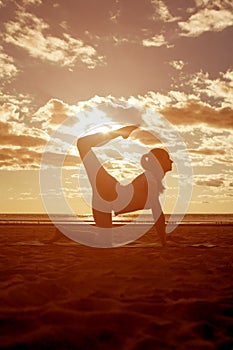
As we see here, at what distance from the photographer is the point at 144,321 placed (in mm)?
3303

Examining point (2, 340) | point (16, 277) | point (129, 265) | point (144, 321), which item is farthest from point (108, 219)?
point (2, 340)

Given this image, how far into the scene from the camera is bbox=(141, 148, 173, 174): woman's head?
23.6 ft

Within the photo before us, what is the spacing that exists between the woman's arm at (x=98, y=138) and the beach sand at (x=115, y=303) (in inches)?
80.1

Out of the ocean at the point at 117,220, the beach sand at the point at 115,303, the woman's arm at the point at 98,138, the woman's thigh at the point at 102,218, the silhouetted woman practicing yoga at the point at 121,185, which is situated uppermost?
the woman's arm at the point at 98,138

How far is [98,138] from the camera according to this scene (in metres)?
6.84

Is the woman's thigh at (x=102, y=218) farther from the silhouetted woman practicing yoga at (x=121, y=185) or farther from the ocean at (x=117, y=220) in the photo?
the ocean at (x=117, y=220)

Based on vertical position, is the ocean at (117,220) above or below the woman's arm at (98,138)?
below

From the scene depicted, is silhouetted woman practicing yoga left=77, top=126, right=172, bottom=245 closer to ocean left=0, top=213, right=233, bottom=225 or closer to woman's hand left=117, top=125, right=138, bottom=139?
woman's hand left=117, top=125, right=138, bottom=139

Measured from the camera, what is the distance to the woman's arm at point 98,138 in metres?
6.77

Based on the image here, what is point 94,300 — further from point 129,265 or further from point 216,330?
point 129,265

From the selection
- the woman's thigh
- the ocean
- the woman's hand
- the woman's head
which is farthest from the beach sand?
the ocean

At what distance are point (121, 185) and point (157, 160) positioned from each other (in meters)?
0.87

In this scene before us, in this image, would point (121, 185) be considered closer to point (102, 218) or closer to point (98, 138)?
point (102, 218)

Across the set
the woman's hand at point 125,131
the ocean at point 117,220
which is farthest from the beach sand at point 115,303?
the ocean at point 117,220
